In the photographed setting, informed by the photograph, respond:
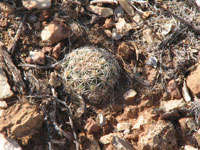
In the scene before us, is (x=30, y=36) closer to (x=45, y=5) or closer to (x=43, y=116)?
(x=45, y=5)

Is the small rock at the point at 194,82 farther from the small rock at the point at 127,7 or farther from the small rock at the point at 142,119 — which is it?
the small rock at the point at 127,7

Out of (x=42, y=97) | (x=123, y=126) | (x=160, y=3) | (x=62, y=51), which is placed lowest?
(x=123, y=126)

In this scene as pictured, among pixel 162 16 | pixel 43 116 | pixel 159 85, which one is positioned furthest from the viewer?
pixel 162 16

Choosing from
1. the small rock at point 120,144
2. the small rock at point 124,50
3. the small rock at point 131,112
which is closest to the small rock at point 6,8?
the small rock at point 124,50

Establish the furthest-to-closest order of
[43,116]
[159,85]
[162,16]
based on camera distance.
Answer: [162,16] → [159,85] → [43,116]

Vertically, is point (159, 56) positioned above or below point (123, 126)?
above

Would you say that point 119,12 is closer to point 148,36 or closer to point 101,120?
point 148,36

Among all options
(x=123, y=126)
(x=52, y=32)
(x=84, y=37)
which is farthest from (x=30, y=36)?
(x=123, y=126)

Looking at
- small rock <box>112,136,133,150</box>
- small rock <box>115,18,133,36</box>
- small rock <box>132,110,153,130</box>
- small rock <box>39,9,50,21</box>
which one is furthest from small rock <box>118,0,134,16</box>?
small rock <box>112,136,133,150</box>
